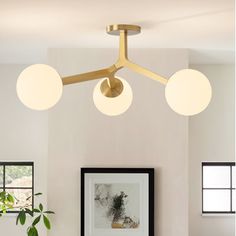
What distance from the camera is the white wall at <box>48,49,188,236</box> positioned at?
5.32 m

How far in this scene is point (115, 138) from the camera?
17.5ft

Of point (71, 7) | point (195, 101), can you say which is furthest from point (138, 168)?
point (195, 101)

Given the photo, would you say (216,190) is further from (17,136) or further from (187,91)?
(187,91)

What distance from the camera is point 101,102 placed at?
122 inches

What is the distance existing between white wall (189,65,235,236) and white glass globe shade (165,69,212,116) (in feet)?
13.4

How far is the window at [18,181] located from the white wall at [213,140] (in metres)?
1.71

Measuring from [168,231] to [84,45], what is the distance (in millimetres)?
1754

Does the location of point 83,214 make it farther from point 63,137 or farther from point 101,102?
point 101,102

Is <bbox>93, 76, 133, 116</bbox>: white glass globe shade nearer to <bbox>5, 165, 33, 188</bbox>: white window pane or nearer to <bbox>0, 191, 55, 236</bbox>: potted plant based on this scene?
<bbox>0, 191, 55, 236</bbox>: potted plant

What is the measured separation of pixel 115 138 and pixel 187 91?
10.0ft

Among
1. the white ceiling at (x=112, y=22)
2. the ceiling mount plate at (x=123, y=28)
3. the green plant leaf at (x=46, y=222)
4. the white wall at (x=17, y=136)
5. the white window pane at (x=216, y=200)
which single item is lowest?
the green plant leaf at (x=46, y=222)

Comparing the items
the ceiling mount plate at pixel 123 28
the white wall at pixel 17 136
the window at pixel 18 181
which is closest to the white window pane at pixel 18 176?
the window at pixel 18 181

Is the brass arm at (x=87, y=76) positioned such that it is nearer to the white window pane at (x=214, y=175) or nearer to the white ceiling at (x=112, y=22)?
the white ceiling at (x=112, y=22)

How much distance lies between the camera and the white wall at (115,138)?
5.32m
